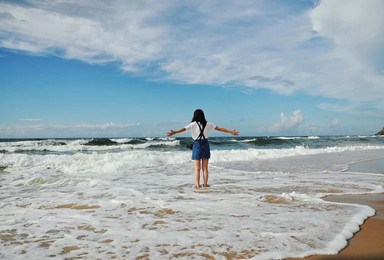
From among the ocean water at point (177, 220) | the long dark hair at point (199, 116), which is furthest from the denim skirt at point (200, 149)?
the ocean water at point (177, 220)

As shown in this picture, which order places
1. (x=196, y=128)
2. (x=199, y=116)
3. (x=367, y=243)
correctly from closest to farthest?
(x=367, y=243)
(x=199, y=116)
(x=196, y=128)

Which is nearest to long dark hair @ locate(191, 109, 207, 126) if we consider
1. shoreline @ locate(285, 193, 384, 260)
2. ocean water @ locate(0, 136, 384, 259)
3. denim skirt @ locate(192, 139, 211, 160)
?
denim skirt @ locate(192, 139, 211, 160)

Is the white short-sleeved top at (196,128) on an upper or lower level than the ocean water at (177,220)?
upper

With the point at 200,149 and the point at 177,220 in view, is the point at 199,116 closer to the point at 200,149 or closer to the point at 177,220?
the point at 200,149

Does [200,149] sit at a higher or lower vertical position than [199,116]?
lower

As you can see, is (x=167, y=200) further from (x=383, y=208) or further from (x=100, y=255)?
(x=383, y=208)

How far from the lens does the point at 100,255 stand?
306 centimetres

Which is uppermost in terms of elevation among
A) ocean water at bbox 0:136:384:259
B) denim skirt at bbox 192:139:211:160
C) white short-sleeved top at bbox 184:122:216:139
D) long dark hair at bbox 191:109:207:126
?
long dark hair at bbox 191:109:207:126

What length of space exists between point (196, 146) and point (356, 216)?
3946 mm

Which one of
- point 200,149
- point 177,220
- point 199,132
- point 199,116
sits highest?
point 199,116

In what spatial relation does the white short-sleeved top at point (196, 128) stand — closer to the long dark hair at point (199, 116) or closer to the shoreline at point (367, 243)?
the long dark hair at point (199, 116)

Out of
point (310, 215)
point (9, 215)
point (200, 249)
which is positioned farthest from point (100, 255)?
point (310, 215)

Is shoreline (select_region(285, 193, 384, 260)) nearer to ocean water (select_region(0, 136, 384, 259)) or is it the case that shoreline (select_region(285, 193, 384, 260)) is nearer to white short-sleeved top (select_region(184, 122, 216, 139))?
ocean water (select_region(0, 136, 384, 259))

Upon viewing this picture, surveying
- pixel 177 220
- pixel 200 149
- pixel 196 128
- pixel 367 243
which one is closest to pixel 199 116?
pixel 196 128
